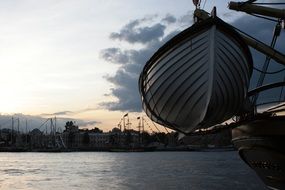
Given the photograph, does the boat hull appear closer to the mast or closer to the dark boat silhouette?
Result: the dark boat silhouette

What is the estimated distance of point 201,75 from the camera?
1293cm

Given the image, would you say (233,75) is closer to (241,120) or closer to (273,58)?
(241,120)

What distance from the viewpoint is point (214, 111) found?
13.4 metres

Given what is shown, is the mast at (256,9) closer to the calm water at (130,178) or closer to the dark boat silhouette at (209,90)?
the dark boat silhouette at (209,90)

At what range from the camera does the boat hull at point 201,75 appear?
12846 millimetres

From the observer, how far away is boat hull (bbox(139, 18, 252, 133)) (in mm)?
12846

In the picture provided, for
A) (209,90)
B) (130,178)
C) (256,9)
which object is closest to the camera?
(209,90)

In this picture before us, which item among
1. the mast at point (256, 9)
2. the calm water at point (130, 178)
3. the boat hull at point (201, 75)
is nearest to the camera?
the boat hull at point (201, 75)

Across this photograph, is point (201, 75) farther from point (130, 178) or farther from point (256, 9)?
point (130, 178)

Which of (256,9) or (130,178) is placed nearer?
(256,9)

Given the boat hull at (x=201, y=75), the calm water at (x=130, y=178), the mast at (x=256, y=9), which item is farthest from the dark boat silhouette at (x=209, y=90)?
the calm water at (x=130, y=178)

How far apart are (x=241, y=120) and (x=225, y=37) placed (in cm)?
284

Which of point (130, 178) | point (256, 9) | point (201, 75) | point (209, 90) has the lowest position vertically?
point (130, 178)

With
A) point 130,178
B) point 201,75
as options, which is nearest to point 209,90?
point 201,75
